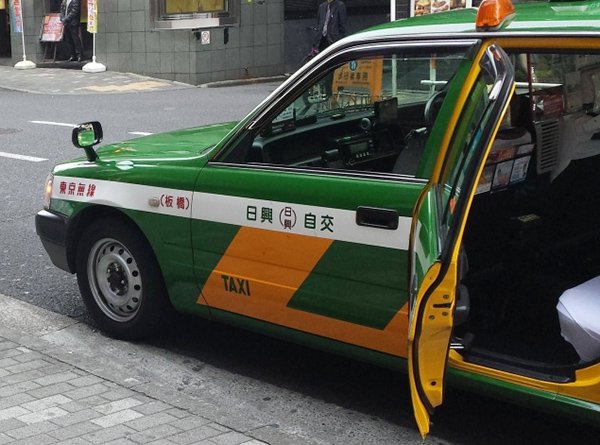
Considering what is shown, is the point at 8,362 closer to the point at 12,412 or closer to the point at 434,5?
the point at 12,412

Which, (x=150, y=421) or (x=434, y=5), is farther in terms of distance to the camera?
(x=434, y=5)

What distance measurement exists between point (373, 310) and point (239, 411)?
863mm


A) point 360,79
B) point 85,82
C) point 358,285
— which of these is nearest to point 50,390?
point 358,285

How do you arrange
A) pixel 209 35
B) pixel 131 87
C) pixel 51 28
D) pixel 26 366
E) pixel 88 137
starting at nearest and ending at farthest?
pixel 26 366
pixel 88 137
pixel 131 87
pixel 209 35
pixel 51 28

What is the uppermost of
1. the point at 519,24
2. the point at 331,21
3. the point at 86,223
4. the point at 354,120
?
the point at 331,21

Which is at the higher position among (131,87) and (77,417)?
(131,87)

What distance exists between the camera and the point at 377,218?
4.04 meters

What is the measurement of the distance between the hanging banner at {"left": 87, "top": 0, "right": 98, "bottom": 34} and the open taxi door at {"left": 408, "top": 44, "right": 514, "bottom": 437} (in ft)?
61.7

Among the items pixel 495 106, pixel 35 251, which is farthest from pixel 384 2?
pixel 495 106

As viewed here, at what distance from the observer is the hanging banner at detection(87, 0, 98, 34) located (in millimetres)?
21312

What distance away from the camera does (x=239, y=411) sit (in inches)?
179

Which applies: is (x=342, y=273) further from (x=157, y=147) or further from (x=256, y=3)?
(x=256, y=3)

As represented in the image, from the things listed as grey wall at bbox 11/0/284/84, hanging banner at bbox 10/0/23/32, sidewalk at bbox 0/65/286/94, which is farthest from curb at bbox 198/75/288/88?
hanging banner at bbox 10/0/23/32

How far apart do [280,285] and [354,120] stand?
3.22 ft
